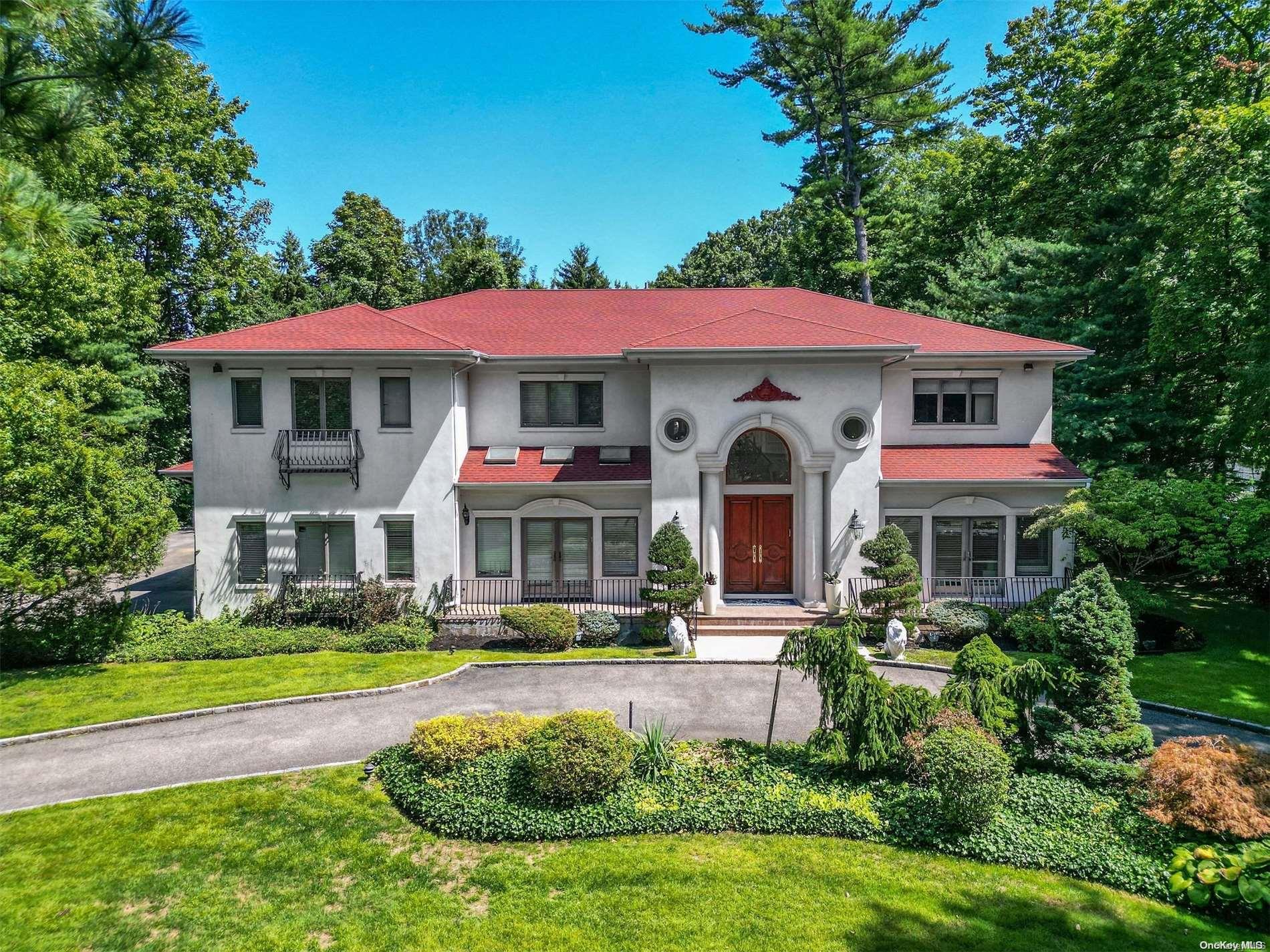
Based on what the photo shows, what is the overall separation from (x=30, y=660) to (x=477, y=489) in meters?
11.3

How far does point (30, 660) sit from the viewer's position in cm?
1584

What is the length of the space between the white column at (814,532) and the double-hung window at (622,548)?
4.88 meters

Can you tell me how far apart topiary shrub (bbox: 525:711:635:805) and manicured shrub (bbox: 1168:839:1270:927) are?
6.09 metres

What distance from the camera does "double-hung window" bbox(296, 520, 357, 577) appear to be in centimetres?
1836

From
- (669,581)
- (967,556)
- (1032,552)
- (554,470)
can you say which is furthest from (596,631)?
(1032,552)

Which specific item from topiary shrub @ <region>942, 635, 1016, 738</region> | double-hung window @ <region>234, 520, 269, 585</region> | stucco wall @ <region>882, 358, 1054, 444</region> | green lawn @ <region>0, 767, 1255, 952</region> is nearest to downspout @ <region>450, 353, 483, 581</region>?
double-hung window @ <region>234, 520, 269, 585</region>

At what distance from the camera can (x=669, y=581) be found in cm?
→ 1628

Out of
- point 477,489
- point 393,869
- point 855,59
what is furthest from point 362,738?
point 855,59

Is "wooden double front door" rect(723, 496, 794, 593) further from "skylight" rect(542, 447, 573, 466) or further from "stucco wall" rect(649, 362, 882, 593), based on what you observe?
"skylight" rect(542, 447, 573, 466)

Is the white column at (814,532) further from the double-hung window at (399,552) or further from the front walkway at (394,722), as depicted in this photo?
the double-hung window at (399,552)

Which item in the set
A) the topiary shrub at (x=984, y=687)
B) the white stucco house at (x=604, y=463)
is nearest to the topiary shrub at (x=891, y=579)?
the white stucco house at (x=604, y=463)

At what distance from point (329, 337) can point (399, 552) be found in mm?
6320

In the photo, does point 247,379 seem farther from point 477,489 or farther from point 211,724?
point 211,724

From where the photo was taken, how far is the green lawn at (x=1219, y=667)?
12695mm
